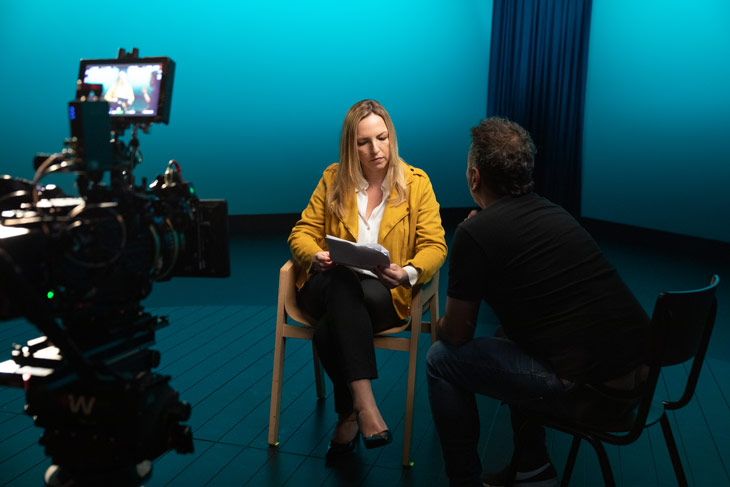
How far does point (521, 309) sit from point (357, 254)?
23.8 inches

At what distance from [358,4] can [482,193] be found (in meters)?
5.07

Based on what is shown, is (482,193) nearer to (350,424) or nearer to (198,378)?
(350,424)

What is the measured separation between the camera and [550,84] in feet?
17.8

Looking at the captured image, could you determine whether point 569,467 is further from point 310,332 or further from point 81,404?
point 81,404

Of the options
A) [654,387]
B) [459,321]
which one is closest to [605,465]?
[654,387]

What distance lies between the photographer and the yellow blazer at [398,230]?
230 centimetres

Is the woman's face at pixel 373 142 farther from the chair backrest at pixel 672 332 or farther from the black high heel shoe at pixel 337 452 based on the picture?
the chair backrest at pixel 672 332

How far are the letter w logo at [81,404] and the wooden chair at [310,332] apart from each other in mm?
954

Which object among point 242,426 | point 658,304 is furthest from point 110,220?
point 242,426

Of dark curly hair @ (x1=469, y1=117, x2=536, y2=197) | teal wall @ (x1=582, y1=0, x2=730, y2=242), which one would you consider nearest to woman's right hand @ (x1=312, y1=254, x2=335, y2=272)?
dark curly hair @ (x1=469, y1=117, x2=536, y2=197)

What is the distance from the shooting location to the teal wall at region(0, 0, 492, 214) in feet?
18.8

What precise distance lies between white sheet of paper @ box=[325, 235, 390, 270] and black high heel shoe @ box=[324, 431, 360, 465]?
1.93ft

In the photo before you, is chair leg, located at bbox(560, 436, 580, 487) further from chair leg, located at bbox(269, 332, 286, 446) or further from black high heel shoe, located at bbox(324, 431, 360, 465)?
chair leg, located at bbox(269, 332, 286, 446)

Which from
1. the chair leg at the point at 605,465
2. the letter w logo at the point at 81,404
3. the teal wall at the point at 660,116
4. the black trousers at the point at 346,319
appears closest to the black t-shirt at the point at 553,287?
the chair leg at the point at 605,465
